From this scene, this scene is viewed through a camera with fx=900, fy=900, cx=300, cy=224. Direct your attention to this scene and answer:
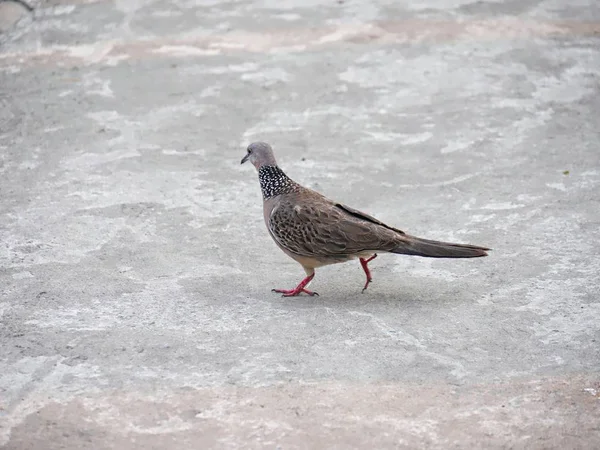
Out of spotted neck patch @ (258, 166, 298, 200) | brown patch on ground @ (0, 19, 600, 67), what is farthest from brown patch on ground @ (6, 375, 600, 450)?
brown patch on ground @ (0, 19, 600, 67)

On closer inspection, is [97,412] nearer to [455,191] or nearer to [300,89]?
[455,191]

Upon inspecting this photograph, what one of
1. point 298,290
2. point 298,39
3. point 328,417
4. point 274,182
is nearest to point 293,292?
point 298,290

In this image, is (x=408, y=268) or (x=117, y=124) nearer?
(x=408, y=268)

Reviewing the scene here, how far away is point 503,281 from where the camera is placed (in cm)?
491

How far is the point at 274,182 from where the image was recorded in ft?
16.7

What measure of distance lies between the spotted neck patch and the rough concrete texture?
0.46 m

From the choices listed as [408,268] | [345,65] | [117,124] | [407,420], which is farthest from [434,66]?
[407,420]

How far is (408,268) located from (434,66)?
11.1 ft

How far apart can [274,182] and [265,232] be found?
62 centimetres

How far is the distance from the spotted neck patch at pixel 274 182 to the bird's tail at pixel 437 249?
2.44 ft

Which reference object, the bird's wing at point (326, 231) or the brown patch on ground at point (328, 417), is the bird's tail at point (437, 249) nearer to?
the bird's wing at point (326, 231)

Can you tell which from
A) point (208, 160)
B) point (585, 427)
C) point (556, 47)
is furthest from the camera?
point (556, 47)

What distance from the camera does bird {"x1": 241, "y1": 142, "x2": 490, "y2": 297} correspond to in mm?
4676

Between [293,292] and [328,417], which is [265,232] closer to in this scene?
[293,292]
